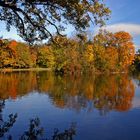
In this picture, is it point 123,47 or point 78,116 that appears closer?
point 78,116

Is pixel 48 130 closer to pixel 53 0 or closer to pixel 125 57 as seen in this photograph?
pixel 53 0

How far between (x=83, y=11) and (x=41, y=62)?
101599mm

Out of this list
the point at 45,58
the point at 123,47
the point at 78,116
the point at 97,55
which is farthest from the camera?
the point at 45,58

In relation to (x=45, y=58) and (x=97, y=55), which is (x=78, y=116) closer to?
(x=97, y=55)

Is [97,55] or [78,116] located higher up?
[97,55]

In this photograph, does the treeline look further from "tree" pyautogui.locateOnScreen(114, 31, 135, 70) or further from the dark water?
the dark water

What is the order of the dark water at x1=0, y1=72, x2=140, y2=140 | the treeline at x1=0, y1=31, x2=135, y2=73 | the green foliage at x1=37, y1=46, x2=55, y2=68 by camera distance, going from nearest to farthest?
1. the dark water at x1=0, y1=72, x2=140, y2=140
2. the treeline at x1=0, y1=31, x2=135, y2=73
3. the green foliage at x1=37, y1=46, x2=55, y2=68

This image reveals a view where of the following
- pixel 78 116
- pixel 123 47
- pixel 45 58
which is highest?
pixel 123 47

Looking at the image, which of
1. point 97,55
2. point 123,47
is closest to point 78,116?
point 97,55

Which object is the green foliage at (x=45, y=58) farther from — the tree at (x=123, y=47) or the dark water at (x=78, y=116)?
the dark water at (x=78, y=116)

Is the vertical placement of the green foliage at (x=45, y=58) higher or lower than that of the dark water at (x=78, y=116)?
higher

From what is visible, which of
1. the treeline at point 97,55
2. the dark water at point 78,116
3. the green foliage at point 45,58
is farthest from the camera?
the green foliage at point 45,58

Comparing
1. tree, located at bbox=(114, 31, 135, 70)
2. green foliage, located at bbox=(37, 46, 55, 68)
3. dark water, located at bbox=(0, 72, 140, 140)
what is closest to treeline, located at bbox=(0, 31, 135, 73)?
tree, located at bbox=(114, 31, 135, 70)

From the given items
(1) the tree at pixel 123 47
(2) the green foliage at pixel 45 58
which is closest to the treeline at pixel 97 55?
(1) the tree at pixel 123 47
